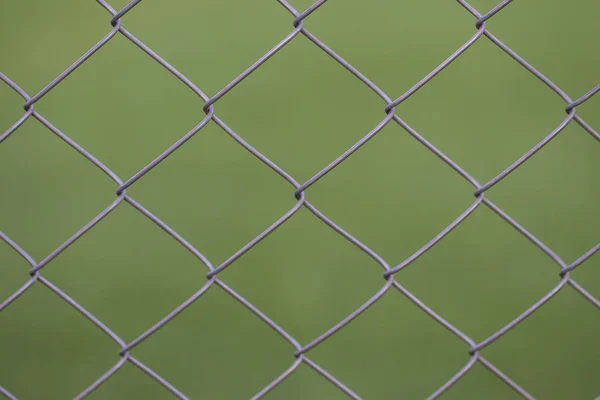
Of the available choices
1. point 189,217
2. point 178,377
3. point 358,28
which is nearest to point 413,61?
point 358,28

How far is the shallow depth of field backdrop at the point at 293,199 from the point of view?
2.12m

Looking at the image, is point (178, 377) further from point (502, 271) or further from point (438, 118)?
point (438, 118)

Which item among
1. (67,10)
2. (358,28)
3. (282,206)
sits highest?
(67,10)

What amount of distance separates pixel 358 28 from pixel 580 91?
1.03m

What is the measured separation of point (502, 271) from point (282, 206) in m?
0.82

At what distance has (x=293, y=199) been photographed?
8.38 ft

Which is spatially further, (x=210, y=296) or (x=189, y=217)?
(x=189, y=217)

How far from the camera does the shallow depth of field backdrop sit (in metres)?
2.12

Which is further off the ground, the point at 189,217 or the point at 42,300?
the point at 189,217

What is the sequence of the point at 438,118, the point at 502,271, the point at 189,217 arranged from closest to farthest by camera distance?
the point at 502,271, the point at 189,217, the point at 438,118

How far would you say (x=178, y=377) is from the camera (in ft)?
6.79

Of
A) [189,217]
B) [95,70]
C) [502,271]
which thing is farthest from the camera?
[95,70]

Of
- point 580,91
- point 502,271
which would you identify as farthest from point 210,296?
point 580,91

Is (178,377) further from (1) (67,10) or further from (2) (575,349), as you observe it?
→ (1) (67,10)
